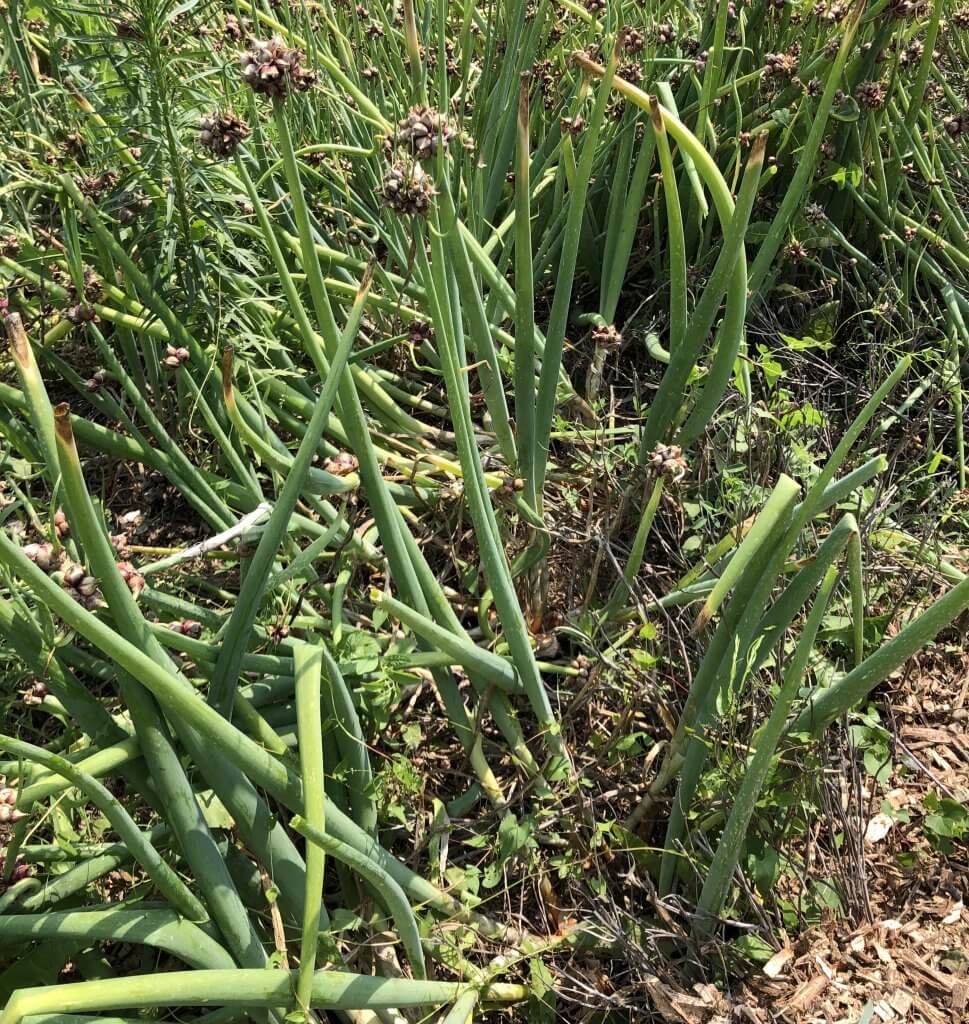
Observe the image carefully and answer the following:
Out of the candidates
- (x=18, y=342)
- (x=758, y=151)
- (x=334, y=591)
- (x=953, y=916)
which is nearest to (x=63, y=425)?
(x=18, y=342)

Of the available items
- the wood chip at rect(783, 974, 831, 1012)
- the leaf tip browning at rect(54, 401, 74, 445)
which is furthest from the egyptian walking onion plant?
the wood chip at rect(783, 974, 831, 1012)

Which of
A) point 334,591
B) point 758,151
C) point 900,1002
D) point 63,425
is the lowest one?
point 900,1002

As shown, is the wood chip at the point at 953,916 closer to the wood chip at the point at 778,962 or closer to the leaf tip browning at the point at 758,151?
the wood chip at the point at 778,962

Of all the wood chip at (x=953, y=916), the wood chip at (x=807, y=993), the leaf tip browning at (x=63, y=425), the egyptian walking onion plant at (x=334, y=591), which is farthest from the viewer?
the wood chip at (x=953, y=916)

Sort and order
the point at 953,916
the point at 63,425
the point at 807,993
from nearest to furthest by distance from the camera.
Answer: the point at 63,425 < the point at 807,993 < the point at 953,916

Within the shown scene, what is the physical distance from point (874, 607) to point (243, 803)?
1.22 meters

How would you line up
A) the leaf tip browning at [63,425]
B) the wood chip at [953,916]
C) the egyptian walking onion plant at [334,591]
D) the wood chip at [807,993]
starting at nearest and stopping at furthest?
the leaf tip browning at [63,425] < the egyptian walking onion plant at [334,591] < the wood chip at [807,993] < the wood chip at [953,916]

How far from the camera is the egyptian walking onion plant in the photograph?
982 mm

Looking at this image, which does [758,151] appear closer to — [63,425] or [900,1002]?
[63,425]

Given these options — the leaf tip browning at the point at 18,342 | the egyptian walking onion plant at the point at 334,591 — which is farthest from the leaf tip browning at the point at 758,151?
the leaf tip browning at the point at 18,342

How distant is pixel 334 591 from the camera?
1.37 metres

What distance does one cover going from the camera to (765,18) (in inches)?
88.7

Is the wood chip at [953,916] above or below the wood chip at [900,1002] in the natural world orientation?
above

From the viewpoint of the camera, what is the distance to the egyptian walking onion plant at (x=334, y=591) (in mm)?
982
